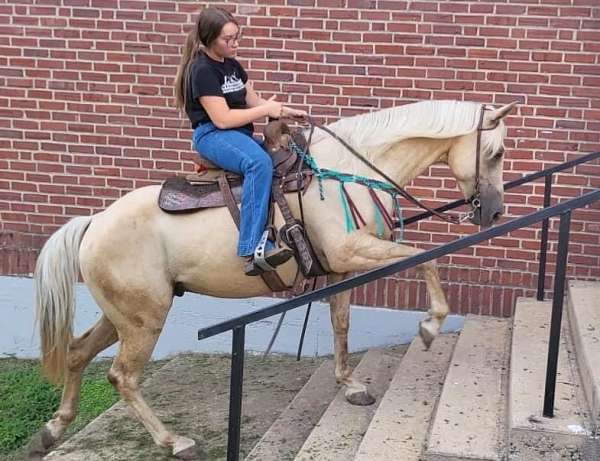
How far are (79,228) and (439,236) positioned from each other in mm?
2763

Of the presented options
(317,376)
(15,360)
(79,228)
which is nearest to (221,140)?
(79,228)

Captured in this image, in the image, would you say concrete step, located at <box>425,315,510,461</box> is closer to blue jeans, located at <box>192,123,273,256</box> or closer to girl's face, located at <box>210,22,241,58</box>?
blue jeans, located at <box>192,123,273,256</box>

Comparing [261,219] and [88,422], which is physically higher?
[261,219]

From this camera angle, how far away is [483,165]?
395cm

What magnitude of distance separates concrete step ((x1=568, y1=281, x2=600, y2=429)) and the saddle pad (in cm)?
197

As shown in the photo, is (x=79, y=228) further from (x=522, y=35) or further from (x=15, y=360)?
(x=522, y=35)

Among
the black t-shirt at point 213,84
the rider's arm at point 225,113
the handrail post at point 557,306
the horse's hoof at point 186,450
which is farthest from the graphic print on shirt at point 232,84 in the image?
the horse's hoof at point 186,450

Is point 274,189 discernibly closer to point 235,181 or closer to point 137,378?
point 235,181

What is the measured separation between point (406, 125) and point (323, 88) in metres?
1.77

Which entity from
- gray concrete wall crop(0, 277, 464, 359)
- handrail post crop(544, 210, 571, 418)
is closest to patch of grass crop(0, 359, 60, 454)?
gray concrete wall crop(0, 277, 464, 359)

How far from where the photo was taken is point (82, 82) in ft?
19.5

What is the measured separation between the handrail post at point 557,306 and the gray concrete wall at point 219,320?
7.54ft

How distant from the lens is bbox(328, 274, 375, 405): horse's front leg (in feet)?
14.7

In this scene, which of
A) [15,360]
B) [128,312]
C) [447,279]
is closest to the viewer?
[128,312]
